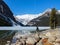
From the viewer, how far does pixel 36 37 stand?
1900cm

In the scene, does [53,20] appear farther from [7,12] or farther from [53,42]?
[7,12]

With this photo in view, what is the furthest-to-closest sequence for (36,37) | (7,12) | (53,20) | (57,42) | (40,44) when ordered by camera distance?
1. (7,12)
2. (53,20)
3. (36,37)
4. (40,44)
5. (57,42)

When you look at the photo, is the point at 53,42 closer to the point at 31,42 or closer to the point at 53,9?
Answer: the point at 31,42

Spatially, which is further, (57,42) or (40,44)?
(40,44)

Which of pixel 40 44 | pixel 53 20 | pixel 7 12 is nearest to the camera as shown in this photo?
pixel 40 44

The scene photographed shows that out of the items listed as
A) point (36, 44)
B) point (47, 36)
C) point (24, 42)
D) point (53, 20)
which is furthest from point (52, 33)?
point (53, 20)

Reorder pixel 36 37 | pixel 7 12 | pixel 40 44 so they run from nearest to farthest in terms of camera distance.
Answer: pixel 40 44, pixel 36 37, pixel 7 12

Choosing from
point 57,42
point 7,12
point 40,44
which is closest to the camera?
point 57,42

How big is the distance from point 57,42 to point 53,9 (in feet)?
129

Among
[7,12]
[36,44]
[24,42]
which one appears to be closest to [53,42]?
[36,44]

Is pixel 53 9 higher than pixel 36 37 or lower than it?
higher

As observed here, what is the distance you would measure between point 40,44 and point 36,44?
0.64m

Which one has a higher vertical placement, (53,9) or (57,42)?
(53,9)

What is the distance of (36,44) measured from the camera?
18188 mm
